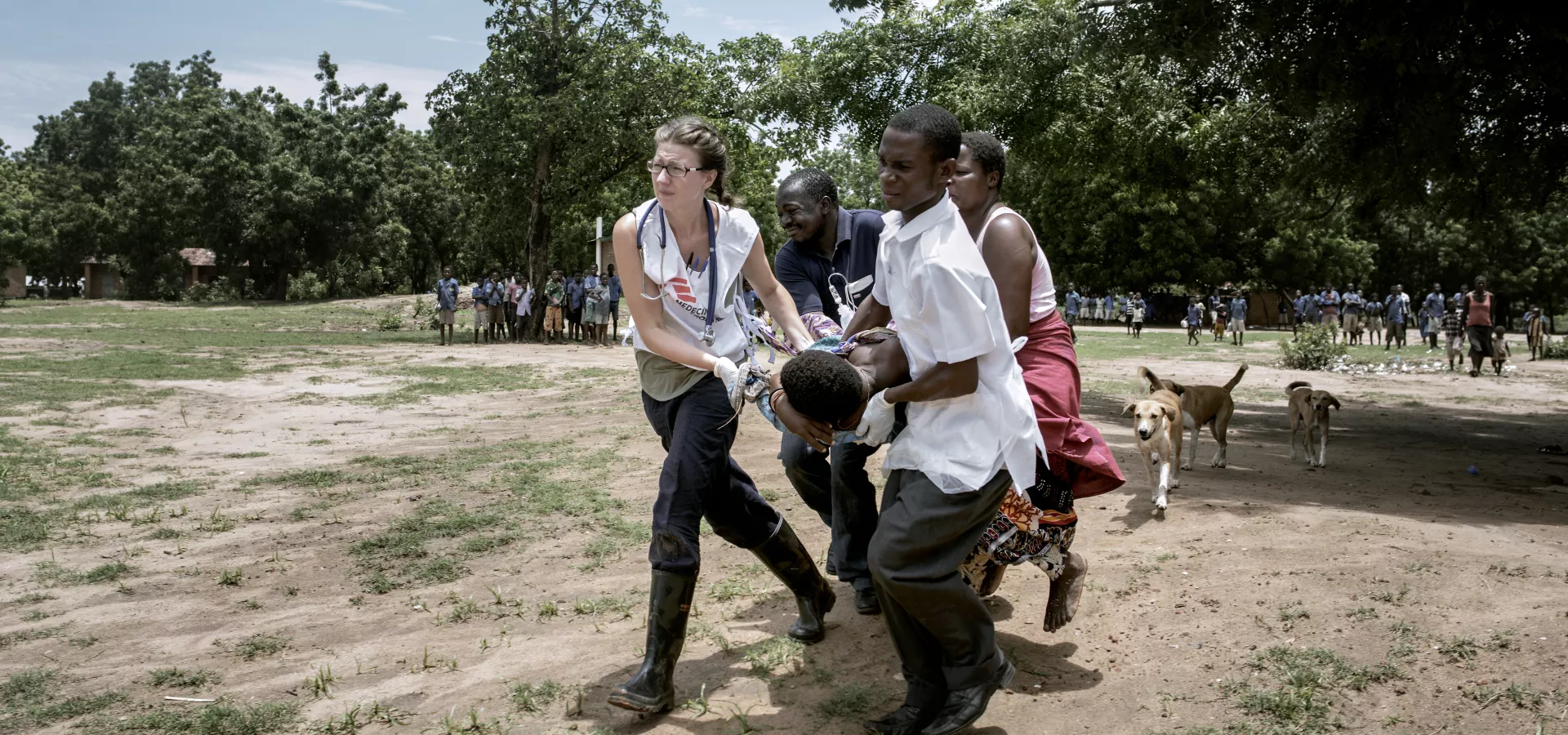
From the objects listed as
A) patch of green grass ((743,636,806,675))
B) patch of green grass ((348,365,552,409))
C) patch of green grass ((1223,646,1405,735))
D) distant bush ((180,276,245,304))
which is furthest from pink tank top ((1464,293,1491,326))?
distant bush ((180,276,245,304))

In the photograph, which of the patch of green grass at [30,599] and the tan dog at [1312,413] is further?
the tan dog at [1312,413]

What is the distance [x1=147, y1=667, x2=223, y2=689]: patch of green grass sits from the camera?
4434 mm

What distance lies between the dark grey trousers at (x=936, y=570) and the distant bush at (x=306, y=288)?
175ft

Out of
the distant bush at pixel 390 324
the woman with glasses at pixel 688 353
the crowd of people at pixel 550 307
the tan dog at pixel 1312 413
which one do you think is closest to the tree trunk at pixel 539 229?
the crowd of people at pixel 550 307

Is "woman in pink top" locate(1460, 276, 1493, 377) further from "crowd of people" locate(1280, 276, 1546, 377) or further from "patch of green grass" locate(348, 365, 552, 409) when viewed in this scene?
"patch of green grass" locate(348, 365, 552, 409)

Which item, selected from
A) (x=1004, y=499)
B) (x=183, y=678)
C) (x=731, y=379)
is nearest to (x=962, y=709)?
(x=1004, y=499)

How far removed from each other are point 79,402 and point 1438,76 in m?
14.8

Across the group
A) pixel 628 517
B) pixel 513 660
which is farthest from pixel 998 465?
pixel 628 517

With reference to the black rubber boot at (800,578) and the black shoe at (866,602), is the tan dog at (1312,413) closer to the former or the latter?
the black shoe at (866,602)

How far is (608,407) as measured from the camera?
13.5m

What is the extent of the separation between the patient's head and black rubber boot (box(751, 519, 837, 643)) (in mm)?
1250

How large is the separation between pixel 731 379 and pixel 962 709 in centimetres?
128

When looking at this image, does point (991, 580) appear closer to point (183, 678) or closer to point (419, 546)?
point (183, 678)

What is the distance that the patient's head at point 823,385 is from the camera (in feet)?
10.5
